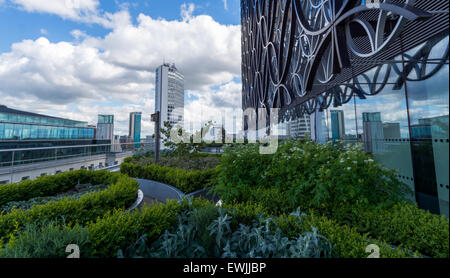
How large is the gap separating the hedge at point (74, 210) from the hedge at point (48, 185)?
134 centimetres

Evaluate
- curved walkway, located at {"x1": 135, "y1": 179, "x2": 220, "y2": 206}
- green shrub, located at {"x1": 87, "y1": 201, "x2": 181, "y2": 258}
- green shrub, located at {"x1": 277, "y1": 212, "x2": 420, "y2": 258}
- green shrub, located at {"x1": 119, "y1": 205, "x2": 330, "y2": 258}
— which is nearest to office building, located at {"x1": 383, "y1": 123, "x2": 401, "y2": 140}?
green shrub, located at {"x1": 277, "y1": 212, "x2": 420, "y2": 258}

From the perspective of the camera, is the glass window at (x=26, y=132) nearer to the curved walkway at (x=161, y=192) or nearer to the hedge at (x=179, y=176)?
the hedge at (x=179, y=176)

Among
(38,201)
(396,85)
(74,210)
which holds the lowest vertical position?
(38,201)

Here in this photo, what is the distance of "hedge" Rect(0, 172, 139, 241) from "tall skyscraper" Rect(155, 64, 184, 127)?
51.7 meters

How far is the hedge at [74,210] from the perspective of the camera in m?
2.21

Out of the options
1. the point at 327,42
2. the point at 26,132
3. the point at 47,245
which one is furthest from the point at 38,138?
the point at 327,42

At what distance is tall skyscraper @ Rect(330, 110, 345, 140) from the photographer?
731cm

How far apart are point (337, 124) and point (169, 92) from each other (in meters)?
63.4

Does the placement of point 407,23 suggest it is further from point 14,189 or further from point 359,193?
point 14,189

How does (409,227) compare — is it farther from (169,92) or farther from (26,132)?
(169,92)

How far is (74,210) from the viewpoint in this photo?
8.87 ft

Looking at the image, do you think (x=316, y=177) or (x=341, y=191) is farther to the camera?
(x=316, y=177)

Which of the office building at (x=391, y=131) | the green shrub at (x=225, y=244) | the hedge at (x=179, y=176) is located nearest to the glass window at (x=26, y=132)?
the hedge at (x=179, y=176)

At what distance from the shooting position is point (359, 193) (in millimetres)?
2504
